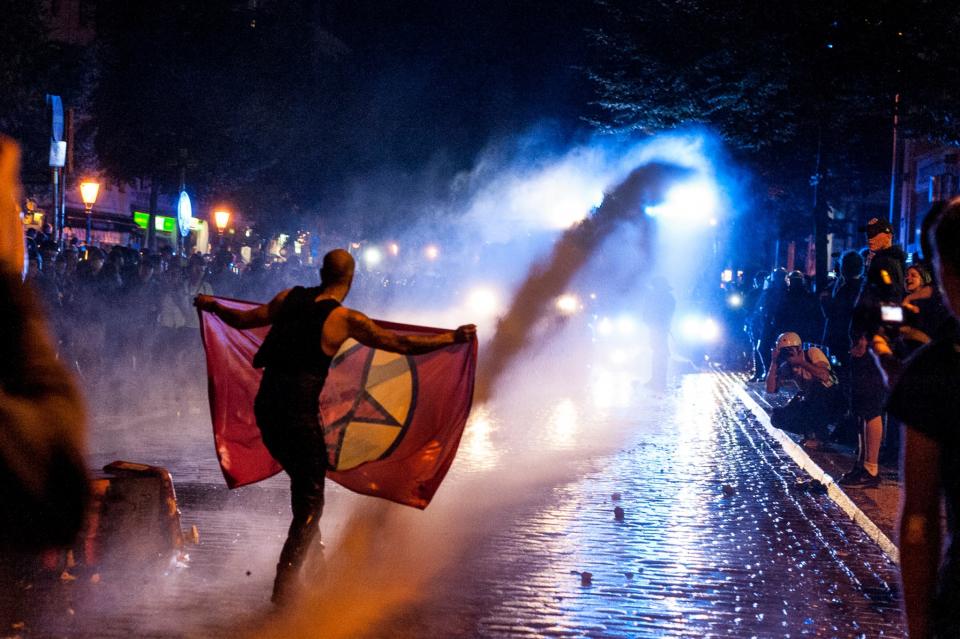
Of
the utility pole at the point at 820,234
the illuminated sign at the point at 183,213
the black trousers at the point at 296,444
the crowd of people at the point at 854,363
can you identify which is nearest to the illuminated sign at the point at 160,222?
the illuminated sign at the point at 183,213

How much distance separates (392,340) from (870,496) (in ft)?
17.0

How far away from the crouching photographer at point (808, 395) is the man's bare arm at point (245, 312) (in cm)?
787

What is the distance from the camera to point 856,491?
9.49 metres

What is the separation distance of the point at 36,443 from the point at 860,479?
913 cm

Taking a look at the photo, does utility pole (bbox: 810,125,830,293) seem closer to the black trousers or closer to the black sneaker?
the black sneaker

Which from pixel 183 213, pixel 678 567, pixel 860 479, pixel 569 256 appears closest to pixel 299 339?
pixel 678 567

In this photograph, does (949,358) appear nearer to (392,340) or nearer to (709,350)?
(392,340)

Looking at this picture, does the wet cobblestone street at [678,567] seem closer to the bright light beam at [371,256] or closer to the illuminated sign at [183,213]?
the illuminated sign at [183,213]

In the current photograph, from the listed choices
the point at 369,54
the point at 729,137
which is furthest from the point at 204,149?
the point at 729,137

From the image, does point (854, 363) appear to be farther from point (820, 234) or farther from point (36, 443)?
point (820, 234)

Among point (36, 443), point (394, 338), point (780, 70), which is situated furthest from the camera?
point (780, 70)

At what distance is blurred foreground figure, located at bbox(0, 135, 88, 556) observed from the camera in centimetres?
183

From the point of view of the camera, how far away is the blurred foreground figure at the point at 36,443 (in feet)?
6.00

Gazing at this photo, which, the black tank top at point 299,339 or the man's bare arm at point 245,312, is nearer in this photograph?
the black tank top at point 299,339
